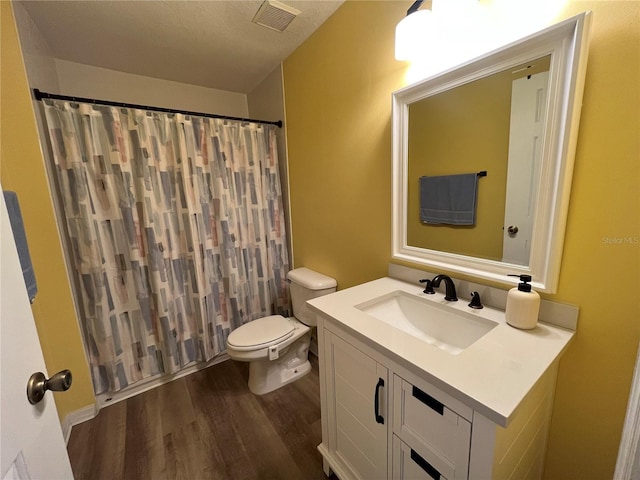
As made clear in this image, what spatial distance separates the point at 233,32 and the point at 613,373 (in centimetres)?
238

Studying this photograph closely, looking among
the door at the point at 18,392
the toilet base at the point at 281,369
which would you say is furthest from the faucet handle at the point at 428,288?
the door at the point at 18,392

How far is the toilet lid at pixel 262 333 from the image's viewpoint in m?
1.67

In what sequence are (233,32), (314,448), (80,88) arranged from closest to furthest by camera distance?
(314,448), (233,32), (80,88)

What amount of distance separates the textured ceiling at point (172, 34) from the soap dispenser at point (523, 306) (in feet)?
5.51

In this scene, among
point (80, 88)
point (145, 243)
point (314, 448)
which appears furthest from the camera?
point (80, 88)

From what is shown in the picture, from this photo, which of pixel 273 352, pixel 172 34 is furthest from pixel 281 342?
pixel 172 34

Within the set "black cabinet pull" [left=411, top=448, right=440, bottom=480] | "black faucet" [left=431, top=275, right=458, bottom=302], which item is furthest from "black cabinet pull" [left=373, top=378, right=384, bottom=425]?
"black faucet" [left=431, top=275, right=458, bottom=302]

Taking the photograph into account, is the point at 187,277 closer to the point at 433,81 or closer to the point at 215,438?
the point at 215,438

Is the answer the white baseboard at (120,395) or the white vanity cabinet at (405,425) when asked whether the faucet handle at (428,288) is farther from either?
the white baseboard at (120,395)

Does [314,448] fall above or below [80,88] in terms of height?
below

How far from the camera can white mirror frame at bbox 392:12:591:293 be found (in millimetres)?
764

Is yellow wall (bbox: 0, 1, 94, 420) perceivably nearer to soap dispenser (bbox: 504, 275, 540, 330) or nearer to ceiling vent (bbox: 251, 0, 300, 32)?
ceiling vent (bbox: 251, 0, 300, 32)

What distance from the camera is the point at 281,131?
219cm

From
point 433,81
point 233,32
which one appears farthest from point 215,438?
point 233,32
